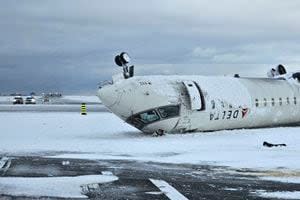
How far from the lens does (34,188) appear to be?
9688 millimetres

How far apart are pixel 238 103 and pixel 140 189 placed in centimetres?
1738

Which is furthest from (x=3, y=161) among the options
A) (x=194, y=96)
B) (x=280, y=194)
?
(x=194, y=96)

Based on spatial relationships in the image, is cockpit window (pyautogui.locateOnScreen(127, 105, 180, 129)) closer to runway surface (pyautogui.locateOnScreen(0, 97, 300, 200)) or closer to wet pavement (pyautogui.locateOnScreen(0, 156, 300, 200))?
runway surface (pyautogui.locateOnScreen(0, 97, 300, 200))

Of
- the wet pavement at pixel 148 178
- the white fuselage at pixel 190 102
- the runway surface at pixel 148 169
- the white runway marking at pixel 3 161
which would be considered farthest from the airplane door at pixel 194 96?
the white runway marking at pixel 3 161

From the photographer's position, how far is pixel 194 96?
24.4m

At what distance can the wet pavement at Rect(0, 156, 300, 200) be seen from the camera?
372 inches

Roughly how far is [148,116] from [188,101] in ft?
6.77

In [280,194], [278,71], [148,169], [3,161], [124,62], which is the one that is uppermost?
[278,71]

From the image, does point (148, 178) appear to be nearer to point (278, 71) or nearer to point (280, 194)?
point (280, 194)

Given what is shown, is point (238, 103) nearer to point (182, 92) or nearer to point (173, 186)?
point (182, 92)

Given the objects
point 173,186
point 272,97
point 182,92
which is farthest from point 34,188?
point 272,97

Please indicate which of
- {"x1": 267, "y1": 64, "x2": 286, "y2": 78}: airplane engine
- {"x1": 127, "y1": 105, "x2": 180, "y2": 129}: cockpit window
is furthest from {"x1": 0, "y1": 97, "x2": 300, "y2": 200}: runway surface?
{"x1": 267, "y1": 64, "x2": 286, "y2": 78}: airplane engine

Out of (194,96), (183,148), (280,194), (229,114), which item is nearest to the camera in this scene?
(280,194)

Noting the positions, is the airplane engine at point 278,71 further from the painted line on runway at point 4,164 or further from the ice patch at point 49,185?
the ice patch at point 49,185
